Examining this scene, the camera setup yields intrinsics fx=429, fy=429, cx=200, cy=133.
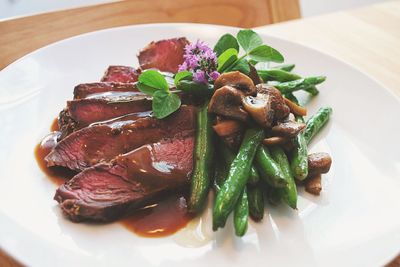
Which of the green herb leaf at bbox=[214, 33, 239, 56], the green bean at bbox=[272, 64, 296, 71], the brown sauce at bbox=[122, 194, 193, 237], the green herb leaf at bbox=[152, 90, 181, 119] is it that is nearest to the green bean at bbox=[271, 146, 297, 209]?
the brown sauce at bbox=[122, 194, 193, 237]

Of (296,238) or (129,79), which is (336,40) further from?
(296,238)

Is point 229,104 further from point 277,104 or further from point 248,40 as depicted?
point 248,40

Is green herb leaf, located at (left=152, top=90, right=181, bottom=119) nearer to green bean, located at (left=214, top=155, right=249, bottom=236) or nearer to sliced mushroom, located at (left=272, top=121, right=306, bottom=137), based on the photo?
green bean, located at (left=214, top=155, right=249, bottom=236)

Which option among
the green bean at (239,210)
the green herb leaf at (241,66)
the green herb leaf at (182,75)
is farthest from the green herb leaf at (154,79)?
the green bean at (239,210)

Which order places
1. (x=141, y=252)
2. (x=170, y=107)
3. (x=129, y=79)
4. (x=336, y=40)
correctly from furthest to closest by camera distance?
(x=336, y=40), (x=129, y=79), (x=170, y=107), (x=141, y=252)

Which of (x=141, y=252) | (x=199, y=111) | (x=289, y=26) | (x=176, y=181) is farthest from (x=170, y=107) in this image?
(x=289, y=26)
